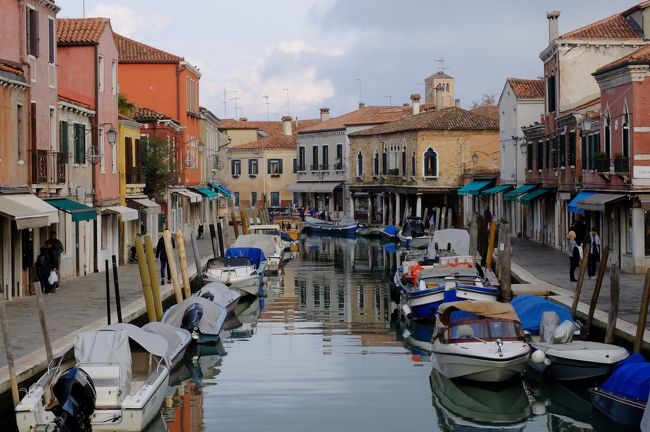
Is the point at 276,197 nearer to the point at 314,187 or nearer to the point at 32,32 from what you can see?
the point at 314,187

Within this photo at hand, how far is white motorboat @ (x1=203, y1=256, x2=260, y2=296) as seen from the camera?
34.2 m

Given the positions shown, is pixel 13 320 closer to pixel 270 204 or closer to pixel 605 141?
pixel 605 141

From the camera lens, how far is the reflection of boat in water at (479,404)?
59.3 feet

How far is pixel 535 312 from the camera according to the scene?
915 inches

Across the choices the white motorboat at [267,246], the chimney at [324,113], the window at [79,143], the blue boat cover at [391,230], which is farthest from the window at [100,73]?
the chimney at [324,113]

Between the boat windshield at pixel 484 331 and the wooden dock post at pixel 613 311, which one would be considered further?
the wooden dock post at pixel 613 311

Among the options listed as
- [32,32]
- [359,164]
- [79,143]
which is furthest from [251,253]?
[359,164]

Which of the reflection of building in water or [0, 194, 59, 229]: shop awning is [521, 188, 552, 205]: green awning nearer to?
[0, 194, 59, 229]: shop awning

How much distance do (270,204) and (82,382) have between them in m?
79.2

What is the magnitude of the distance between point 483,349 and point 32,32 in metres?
14.6

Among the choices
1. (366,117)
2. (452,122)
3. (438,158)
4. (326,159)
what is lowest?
(438,158)

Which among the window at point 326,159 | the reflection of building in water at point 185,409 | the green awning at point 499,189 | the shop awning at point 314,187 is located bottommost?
the reflection of building in water at point 185,409

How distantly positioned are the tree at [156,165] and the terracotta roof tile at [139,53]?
823 cm

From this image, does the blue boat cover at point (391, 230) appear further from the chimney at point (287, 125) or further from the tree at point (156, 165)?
the chimney at point (287, 125)
